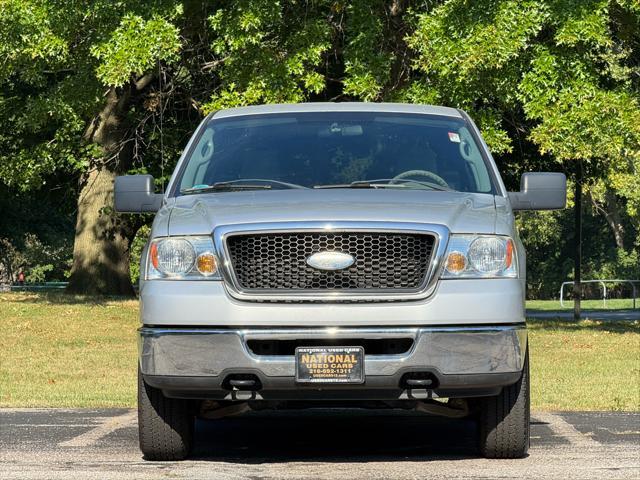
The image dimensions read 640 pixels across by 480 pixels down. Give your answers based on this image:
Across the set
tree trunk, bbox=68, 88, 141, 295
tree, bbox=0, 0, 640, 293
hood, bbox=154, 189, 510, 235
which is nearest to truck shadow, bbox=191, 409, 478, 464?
hood, bbox=154, 189, 510, 235

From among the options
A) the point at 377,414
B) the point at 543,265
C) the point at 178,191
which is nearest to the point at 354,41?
the point at 377,414

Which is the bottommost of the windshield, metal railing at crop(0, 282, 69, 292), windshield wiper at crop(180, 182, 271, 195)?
metal railing at crop(0, 282, 69, 292)

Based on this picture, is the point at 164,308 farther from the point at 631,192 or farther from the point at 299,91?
the point at 631,192

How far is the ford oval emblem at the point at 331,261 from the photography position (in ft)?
24.2

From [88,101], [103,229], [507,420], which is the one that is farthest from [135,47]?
[507,420]

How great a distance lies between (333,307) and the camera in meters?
7.30

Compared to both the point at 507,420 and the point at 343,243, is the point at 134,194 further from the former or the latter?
the point at 507,420

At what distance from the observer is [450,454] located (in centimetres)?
841

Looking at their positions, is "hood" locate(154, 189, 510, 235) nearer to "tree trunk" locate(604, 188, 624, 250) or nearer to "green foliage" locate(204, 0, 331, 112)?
"green foliage" locate(204, 0, 331, 112)

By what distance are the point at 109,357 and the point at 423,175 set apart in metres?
11.5

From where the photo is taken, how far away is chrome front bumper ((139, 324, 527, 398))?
727cm

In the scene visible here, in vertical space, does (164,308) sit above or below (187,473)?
above

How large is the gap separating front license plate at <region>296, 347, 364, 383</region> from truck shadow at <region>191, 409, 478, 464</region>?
0.99m

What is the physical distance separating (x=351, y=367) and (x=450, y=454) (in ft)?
4.69
